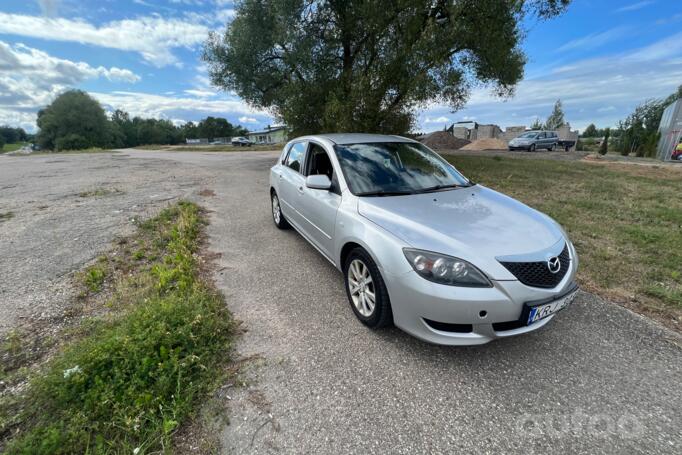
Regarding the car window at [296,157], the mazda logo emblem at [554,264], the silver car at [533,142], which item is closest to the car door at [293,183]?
the car window at [296,157]

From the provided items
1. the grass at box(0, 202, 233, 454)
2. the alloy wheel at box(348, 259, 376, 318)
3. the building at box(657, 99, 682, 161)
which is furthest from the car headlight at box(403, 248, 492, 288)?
→ the building at box(657, 99, 682, 161)

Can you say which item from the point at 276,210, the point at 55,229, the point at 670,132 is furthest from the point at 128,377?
the point at 670,132

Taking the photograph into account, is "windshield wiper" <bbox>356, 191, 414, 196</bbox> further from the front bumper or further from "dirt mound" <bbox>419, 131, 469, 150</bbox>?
"dirt mound" <bbox>419, 131, 469, 150</bbox>

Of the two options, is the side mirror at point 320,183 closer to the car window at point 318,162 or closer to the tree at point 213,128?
the car window at point 318,162

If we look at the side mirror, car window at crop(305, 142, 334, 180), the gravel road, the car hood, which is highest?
car window at crop(305, 142, 334, 180)

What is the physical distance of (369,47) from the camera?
11891 mm

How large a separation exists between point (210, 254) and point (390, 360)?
2967 millimetres

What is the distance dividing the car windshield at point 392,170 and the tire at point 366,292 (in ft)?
2.33

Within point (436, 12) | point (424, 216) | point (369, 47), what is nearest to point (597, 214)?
point (424, 216)

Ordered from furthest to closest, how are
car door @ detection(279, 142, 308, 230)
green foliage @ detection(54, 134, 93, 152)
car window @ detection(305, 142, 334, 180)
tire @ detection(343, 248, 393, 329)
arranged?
green foliage @ detection(54, 134, 93, 152) < car door @ detection(279, 142, 308, 230) < car window @ detection(305, 142, 334, 180) < tire @ detection(343, 248, 393, 329)

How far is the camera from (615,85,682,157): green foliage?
27594mm

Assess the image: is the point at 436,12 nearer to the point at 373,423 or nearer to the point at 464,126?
the point at 373,423

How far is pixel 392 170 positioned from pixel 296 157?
177 cm

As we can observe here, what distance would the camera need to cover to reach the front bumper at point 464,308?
204 centimetres
